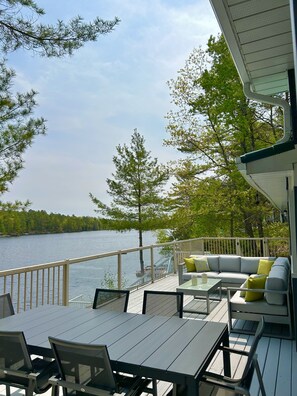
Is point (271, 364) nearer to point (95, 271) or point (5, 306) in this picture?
point (5, 306)

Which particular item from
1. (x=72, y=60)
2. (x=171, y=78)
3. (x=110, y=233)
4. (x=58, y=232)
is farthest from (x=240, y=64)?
(x=110, y=233)

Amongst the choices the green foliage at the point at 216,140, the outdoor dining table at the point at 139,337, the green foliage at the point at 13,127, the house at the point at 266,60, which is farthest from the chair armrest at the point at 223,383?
the green foliage at the point at 216,140

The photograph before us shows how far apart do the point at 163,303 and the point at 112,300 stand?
1.97ft

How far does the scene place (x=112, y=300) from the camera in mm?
3281

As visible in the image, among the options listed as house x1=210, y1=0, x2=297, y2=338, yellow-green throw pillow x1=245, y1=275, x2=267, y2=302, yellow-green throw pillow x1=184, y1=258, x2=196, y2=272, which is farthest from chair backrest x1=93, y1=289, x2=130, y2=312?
yellow-green throw pillow x1=184, y1=258, x2=196, y2=272

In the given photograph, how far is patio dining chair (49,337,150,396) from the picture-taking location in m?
1.81

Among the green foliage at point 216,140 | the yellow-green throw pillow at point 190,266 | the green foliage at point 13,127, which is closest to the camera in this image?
the green foliage at point 13,127

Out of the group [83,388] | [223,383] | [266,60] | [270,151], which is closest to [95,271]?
[270,151]

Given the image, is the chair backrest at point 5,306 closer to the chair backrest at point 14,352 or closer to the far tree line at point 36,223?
the chair backrest at point 14,352

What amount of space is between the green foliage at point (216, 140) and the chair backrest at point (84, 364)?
36.4 feet

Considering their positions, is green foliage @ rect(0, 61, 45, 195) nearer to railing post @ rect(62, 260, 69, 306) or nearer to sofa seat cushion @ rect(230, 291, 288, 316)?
railing post @ rect(62, 260, 69, 306)

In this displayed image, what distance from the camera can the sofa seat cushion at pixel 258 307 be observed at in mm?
4422

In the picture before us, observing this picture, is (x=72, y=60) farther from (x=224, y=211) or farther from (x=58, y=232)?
(x=224, y=211)

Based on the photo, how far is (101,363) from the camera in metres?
1.83
